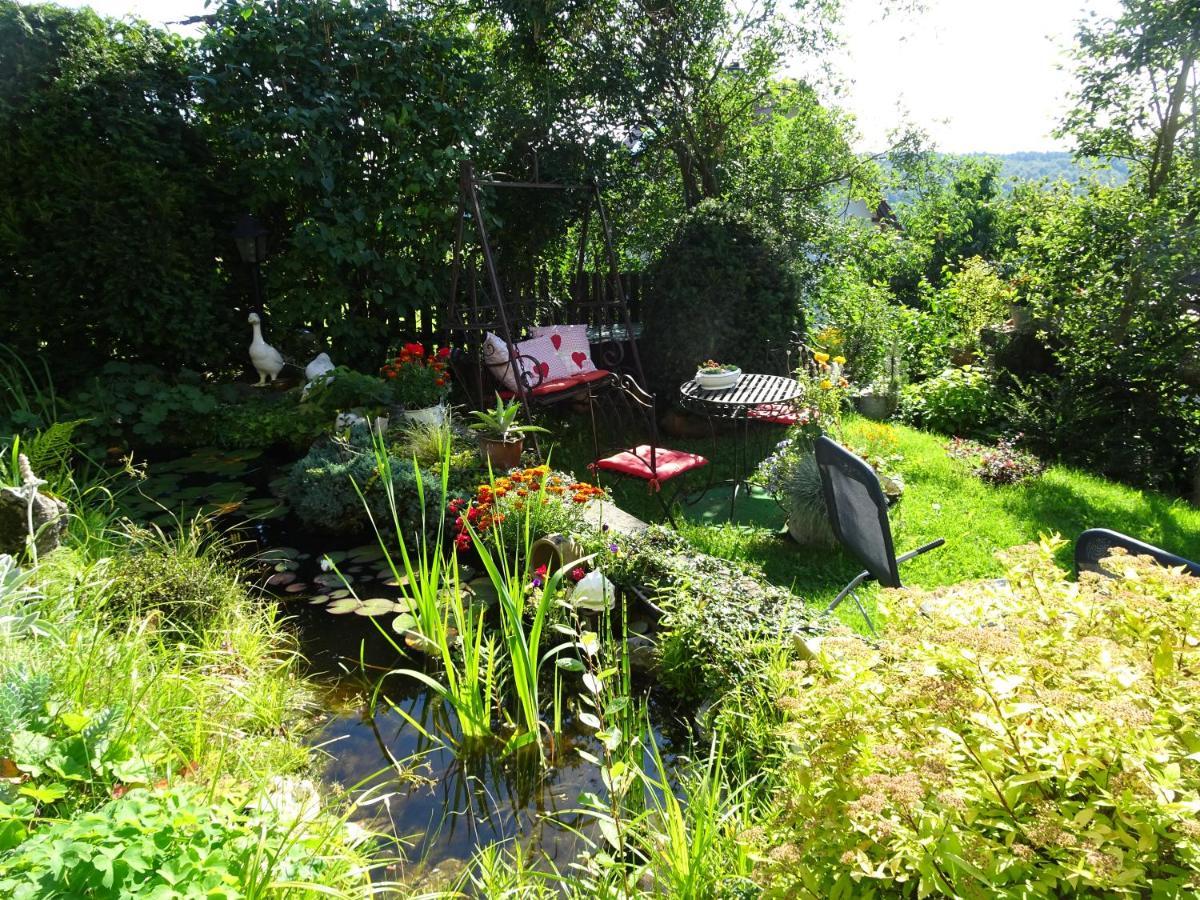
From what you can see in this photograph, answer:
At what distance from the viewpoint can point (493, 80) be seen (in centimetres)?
671

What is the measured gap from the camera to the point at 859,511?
8.41ft

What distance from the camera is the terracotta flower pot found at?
14.4 ft

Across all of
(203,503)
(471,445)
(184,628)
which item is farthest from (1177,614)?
(203,503)

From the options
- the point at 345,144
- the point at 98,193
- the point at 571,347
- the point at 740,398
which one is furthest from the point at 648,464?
the point at 98,193

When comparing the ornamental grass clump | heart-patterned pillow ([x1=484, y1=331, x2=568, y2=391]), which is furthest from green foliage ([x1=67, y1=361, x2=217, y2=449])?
the ornamental grass clump

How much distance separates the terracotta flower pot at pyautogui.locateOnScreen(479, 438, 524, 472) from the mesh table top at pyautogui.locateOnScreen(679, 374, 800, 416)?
44.9 inches

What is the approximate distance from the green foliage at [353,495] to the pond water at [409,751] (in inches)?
11.8

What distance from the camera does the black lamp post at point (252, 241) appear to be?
599cm

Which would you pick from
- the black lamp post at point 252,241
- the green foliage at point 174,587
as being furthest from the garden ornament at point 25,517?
the black lamp post at point 252,241

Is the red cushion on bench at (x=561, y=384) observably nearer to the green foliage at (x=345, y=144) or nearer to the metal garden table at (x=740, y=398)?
the metal garden table at (x=740, y=398)

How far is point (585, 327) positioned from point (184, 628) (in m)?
4.31

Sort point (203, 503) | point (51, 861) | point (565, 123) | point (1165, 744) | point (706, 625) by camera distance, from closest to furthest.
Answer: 1. point (1165, 744)
2. point (51, 861)
3. point (706, 625)
4. point (203, 503)
5. point (565, 123)

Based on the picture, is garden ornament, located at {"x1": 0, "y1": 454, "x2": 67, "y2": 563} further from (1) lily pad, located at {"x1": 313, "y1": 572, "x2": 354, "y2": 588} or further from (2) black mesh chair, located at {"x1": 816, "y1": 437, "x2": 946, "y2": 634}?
(2) black mesh chair, located at {"x1": 816, "y1": 437, "x2": 946, "y2": 634}

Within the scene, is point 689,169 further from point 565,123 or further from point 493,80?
point 493,80
